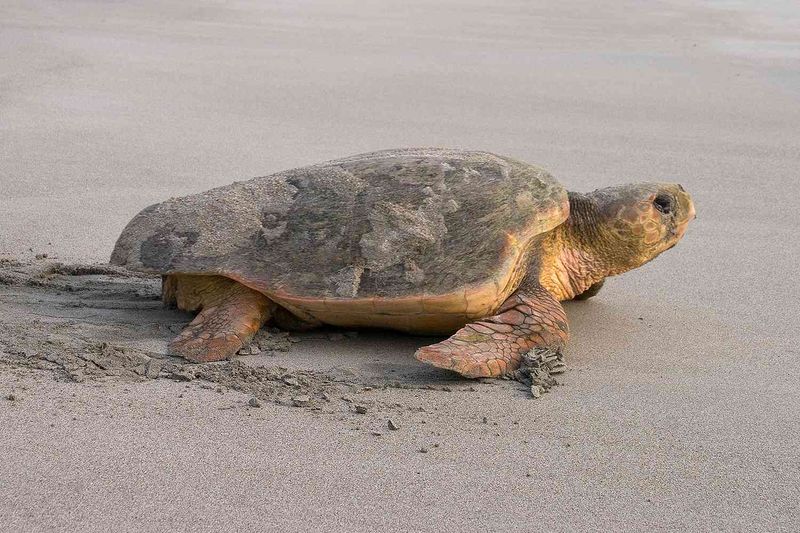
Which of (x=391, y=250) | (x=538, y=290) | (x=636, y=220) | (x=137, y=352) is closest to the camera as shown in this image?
(x=137, y=352)

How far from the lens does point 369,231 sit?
11.8 feet

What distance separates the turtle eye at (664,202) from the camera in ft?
13.1

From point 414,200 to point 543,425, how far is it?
1047mm

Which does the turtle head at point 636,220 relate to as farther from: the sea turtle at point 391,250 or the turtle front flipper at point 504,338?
the turtle front flipper at point 504,338

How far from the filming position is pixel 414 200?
143 inches

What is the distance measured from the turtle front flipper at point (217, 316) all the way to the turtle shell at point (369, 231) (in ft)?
0.32

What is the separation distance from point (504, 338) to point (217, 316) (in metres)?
1.01

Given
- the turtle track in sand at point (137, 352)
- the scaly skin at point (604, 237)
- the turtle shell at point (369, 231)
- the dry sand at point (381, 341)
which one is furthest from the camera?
the scaly skin at point (604, 237)

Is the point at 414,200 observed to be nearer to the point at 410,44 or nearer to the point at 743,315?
the point at 743,315

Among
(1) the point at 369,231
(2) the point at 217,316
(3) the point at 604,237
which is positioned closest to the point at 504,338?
(1) the point at 369,231

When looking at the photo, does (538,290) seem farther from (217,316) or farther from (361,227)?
(217,316)

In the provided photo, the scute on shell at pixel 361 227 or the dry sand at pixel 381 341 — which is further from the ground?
the scute on shell at pixel 361 227

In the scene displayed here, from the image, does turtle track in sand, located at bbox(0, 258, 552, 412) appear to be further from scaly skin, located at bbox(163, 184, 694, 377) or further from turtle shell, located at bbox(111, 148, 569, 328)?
turtle shell, located at bbox(111, 148, 569, 328)

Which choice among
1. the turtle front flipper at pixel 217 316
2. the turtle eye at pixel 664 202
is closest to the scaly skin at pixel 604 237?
the turtle eye at pixel 664 202
